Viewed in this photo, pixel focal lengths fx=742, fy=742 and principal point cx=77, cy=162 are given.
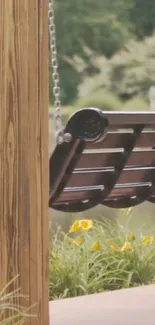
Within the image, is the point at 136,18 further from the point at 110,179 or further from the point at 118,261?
the point at 110,179

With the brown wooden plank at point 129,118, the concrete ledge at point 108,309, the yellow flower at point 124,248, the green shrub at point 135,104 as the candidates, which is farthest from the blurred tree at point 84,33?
the brown wooden plank at point 129,118

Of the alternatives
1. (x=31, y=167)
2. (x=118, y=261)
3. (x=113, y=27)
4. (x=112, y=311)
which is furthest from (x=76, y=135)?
(x=113, y=27)

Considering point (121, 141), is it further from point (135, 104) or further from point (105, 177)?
point (135, 104)

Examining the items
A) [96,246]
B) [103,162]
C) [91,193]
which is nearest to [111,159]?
[103,162]

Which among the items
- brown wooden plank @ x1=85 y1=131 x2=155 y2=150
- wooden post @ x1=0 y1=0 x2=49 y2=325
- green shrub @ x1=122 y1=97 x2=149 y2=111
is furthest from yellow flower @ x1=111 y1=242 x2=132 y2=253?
green shrub @ x1=122 y1=97 x2=149 y2=111

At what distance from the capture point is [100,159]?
2672mm

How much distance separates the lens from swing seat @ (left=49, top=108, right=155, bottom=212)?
2.40 metres

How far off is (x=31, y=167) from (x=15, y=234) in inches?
7.7

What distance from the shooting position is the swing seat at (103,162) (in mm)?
2396

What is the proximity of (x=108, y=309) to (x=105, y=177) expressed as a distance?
0.75 metres

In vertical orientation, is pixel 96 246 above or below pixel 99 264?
above

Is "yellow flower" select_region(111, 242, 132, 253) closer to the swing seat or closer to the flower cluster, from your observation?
the flower cluster

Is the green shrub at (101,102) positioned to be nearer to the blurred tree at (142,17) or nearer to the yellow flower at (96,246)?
the blurred tree at (142,17)

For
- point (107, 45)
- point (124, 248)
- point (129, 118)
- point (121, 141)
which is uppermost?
point (129, 118)
